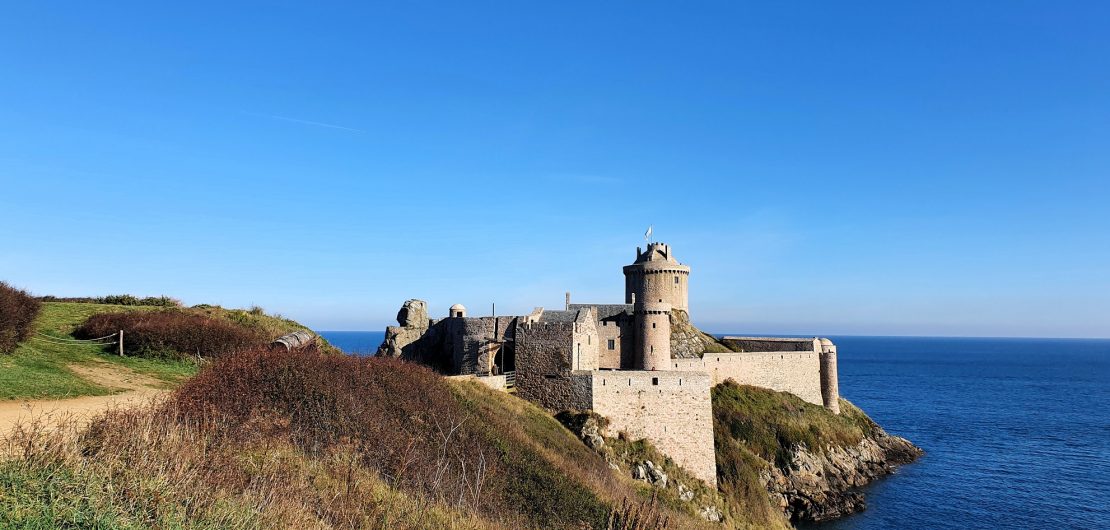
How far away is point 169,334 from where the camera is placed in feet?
84.0

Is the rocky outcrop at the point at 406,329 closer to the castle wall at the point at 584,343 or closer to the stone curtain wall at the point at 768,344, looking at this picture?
the castle wall at the point at 584,343

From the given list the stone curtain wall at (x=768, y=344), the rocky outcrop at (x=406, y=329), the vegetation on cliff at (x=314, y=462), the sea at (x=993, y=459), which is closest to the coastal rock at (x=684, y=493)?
the vegetation on cliff at (x=314, y=462)

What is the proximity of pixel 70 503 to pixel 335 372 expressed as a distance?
1213 cm

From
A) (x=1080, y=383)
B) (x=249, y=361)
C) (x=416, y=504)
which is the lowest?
(x=1080, y=383)

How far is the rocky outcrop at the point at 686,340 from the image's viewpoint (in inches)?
1832

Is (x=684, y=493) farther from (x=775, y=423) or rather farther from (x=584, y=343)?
(x=775, y=423)

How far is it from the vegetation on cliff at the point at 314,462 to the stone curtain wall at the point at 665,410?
4232 millimetres

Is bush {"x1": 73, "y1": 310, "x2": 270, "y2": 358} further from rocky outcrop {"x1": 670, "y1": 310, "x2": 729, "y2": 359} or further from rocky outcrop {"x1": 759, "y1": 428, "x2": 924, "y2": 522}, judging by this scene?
rocky outcrop {"x1": 759, "y1": 428, "x2": 924, "y2": 522}

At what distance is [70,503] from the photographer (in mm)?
8031

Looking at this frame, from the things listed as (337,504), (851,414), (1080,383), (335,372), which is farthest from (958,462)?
(1080,383)

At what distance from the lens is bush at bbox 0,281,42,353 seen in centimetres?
1998

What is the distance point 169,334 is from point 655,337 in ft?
89.7

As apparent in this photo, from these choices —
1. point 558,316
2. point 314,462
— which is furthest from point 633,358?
point 314,462

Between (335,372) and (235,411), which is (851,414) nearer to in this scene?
(335,372)
